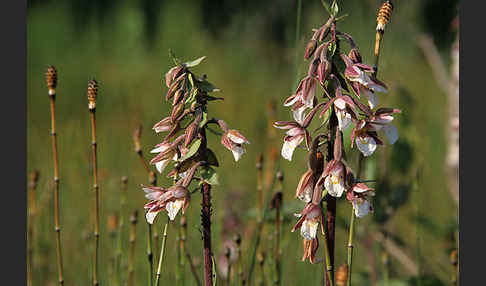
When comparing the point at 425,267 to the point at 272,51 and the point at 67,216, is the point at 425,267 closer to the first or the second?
the point at 67,216

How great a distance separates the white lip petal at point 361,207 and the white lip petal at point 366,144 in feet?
0.29

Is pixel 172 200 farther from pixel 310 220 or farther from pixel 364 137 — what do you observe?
pixel 364 137

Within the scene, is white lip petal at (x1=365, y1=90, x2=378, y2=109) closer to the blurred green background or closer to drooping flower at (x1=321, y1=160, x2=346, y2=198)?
drooping flower at (x1=321, y1=160, x2=346, y2=198)

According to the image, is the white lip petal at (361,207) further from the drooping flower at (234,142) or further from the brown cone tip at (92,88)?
the brown cone tip at (92,88)

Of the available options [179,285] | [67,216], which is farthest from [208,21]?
[179,285]

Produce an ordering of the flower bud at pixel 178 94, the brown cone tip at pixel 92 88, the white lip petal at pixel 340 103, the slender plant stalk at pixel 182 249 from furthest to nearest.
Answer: the slender plant stalk at pixel 182 249 → the brown cone tip at pixel 92 88 → the flower bud at pixel 178 94 → the white lip petal at pixel 340 103

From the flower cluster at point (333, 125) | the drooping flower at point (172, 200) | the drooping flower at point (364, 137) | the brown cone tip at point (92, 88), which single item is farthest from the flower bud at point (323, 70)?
the brown cone tip at point (92, 88)

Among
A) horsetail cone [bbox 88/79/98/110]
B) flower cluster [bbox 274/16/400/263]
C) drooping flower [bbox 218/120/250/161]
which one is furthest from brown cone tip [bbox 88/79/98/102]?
flower cluster [bbox 274/16/400/263]

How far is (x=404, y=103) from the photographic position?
2193 mm

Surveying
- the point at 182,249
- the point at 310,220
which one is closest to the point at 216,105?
the point at 182,249

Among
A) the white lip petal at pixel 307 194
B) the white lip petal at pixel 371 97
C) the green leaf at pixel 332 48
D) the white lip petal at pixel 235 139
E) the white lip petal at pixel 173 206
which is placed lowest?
the white lip petal at pixel 173 206

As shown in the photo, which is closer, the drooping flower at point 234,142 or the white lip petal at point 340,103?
the white lip petal at point 340,103

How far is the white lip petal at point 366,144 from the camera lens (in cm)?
119

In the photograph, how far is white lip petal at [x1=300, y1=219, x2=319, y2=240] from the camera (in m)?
1.20
